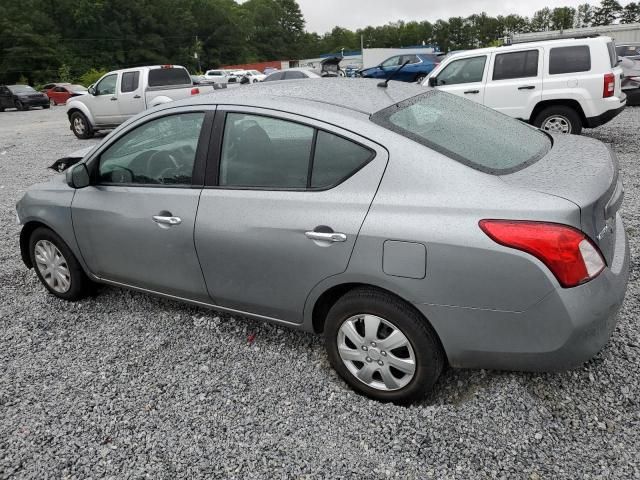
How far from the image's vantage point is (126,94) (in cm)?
1277

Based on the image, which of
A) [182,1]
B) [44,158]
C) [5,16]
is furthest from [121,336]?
[182,1]

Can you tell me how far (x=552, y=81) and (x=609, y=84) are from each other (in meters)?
0.82

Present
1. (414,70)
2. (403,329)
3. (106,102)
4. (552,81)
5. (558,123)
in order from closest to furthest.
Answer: (403,329)
(552,81)
(558,123)
(106,102)
(414,70)

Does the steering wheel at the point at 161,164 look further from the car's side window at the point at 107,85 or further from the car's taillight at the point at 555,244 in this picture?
the car's side window at the point at 107,85

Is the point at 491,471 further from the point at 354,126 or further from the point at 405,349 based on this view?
the point at 354,126

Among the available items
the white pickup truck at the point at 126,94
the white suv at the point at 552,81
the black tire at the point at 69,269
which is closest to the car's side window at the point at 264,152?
the black tire at the point at 69,269

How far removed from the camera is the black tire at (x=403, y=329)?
2340 millimetres

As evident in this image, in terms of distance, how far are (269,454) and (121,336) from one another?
163 cm

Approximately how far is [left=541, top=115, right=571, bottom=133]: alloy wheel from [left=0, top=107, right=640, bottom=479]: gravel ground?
5.51 m

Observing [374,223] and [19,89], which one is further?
[19,89]

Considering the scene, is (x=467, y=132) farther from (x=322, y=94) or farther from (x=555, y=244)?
(x=555, y=244)

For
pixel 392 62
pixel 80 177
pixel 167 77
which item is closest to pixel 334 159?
pixel 80 177

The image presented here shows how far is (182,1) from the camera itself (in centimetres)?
8681

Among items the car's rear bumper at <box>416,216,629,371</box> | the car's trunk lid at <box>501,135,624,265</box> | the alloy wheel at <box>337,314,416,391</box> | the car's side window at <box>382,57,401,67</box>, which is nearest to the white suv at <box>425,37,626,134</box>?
the car's trunk lid at <box>501,135,624,265</box>
